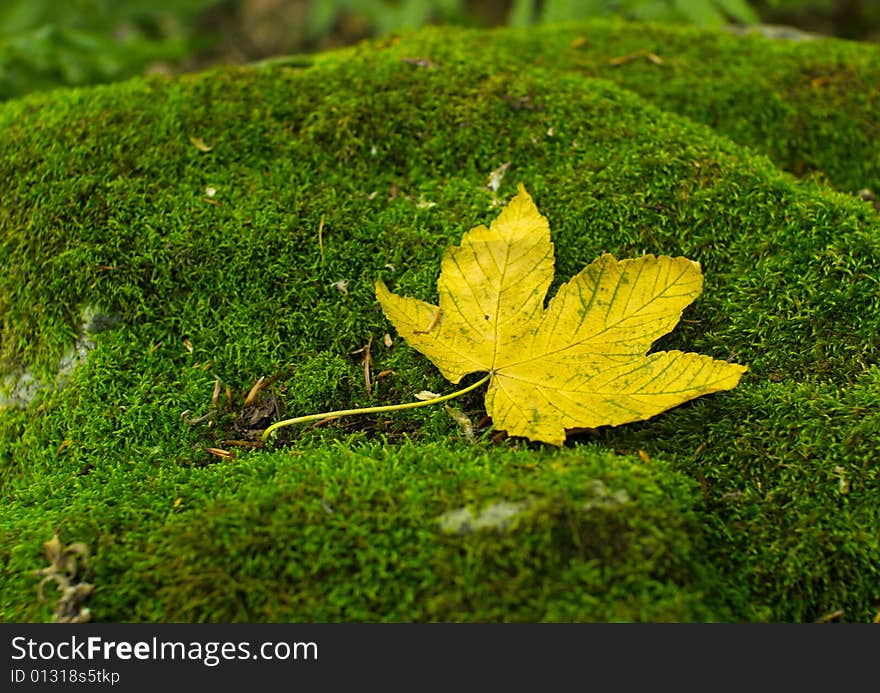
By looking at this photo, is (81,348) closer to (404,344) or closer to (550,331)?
(404,344)

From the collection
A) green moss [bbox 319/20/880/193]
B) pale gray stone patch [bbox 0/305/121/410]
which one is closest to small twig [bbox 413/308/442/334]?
pale gray stone patch [bbox 0/305/121/410]

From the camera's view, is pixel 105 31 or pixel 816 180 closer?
pixel 816 180

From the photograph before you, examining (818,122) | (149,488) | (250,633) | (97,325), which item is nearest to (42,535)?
(149,488)

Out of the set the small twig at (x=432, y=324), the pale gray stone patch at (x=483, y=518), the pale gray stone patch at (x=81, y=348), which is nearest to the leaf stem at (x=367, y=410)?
the small twig at (x=432, y=324)

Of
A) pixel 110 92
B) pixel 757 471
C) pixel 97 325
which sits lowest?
pixel 757 471

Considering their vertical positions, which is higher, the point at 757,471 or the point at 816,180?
the point at 816,180

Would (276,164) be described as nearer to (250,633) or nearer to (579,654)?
(250,633)
